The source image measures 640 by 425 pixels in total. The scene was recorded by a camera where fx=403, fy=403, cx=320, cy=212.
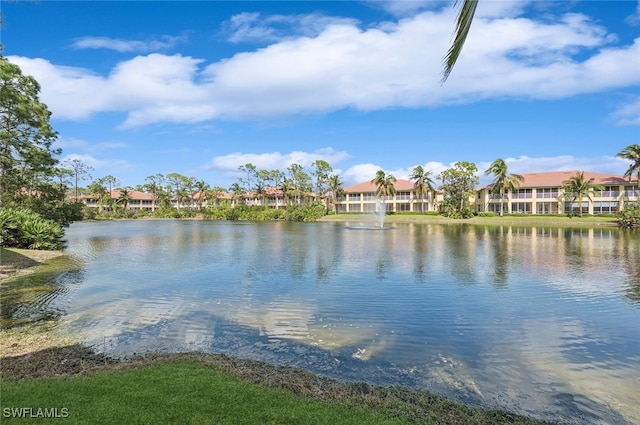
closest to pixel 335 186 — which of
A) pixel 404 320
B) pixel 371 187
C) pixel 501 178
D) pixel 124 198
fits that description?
pixel 371 187

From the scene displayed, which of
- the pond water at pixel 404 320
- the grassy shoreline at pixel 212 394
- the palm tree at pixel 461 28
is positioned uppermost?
the palm tree at pixel 461 28

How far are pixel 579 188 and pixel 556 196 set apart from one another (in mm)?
7788

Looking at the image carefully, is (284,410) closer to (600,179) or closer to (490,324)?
(490,324)

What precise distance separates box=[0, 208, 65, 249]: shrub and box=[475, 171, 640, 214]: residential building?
7299cm

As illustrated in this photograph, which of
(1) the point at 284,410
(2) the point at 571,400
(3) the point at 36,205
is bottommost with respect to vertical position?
(2) the point at 571,400

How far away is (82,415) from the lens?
4.97 m

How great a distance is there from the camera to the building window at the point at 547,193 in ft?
243

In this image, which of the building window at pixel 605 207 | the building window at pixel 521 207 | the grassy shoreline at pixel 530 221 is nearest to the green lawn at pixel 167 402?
the grassy shoreline at pixel 530 221

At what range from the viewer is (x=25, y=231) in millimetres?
25359

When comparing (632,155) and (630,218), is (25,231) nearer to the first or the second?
(630,218)

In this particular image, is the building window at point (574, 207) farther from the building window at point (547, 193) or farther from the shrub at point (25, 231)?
the shrub at point (25, 231)

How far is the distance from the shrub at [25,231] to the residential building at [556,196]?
239 ft

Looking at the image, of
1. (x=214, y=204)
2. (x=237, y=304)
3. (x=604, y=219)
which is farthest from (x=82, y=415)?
(x=214, y=204)

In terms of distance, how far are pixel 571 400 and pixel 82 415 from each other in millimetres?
7610
